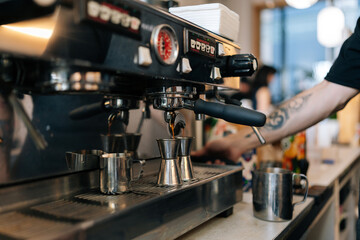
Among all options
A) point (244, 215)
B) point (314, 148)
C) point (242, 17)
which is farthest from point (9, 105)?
point (242, 17)

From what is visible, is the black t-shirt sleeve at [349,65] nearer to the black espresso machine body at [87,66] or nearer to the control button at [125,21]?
the black espresso machine body at [87,66]

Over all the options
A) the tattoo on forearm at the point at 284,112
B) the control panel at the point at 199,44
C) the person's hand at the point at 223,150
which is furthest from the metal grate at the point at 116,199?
the tattoo on forearm at the point at 284,112

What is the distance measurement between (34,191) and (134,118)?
365mm

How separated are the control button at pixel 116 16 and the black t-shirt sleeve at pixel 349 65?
2.75ft

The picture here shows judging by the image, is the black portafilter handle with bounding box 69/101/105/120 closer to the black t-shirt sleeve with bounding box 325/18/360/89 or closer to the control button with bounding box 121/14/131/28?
the control button with bounding box 121/14/131/28

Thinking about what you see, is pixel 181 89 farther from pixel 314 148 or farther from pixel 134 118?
pixel 314 148

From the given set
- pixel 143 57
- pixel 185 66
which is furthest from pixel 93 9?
pixel 185 66

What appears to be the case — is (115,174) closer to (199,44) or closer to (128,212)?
(128,212)

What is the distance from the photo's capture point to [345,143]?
3.27 m

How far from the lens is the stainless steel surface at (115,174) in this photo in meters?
0.79

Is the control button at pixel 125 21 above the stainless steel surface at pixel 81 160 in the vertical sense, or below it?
above

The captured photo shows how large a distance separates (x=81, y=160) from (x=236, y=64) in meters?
0.44

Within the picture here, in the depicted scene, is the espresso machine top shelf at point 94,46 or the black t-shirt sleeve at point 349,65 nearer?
the espresso machine top shelf at point 94,46

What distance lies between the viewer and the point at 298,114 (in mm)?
1362
